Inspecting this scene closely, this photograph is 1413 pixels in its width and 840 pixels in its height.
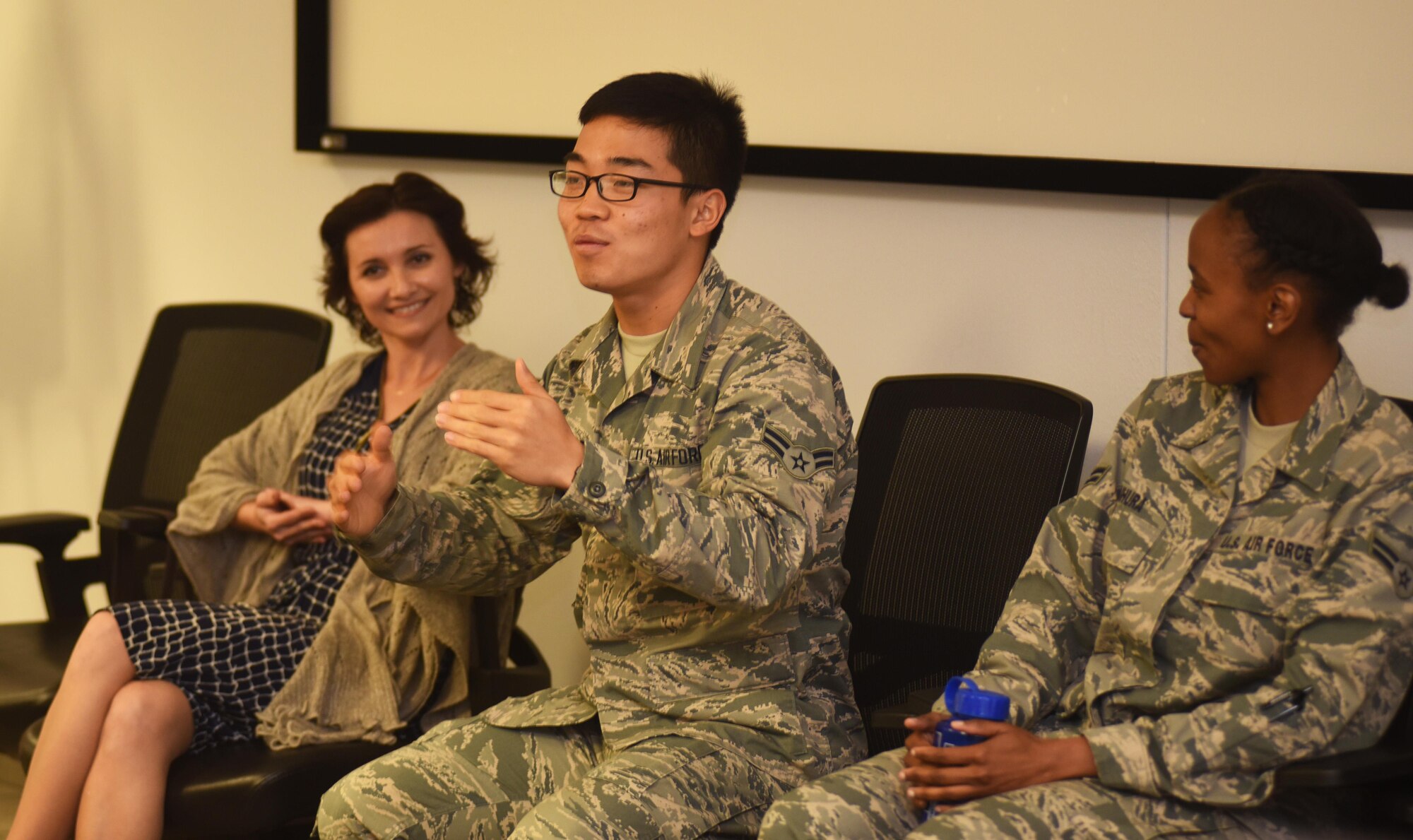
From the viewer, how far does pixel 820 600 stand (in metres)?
1.91

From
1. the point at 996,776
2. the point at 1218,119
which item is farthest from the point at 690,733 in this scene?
the point at 1218,119

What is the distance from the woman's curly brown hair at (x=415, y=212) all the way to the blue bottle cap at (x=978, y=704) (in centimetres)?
142

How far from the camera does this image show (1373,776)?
1492 mm

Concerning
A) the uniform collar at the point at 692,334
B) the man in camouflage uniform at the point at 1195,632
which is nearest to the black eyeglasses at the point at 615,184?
the uniform collar at the point at 692,334

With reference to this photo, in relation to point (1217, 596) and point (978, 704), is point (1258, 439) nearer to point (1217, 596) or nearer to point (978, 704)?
point (1217, 596)

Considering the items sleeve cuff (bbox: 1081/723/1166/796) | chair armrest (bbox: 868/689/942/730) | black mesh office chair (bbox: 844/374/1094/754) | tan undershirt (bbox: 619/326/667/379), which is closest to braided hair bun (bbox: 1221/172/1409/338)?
black mesh office chair (bbox: 844/374/1094/754)

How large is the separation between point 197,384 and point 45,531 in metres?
0.42

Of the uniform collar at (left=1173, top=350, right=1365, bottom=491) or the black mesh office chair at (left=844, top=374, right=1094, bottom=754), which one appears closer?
the uniform collar at (left=1173, top=350, right=1365, bottom=491)

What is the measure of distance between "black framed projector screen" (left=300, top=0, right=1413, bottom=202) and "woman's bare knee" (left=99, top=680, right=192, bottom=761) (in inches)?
53.2

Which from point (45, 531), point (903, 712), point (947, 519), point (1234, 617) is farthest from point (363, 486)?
point (45, 531)

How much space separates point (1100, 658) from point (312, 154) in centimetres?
226

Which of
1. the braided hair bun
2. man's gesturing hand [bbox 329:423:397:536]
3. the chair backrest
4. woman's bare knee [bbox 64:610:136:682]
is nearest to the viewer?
the braided hair bun

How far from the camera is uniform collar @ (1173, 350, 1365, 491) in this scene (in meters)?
1.65

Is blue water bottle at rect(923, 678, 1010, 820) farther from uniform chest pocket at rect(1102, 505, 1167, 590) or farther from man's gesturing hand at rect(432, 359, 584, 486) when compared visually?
man's gesturing hand at rect(432, 359, 584, 486)
